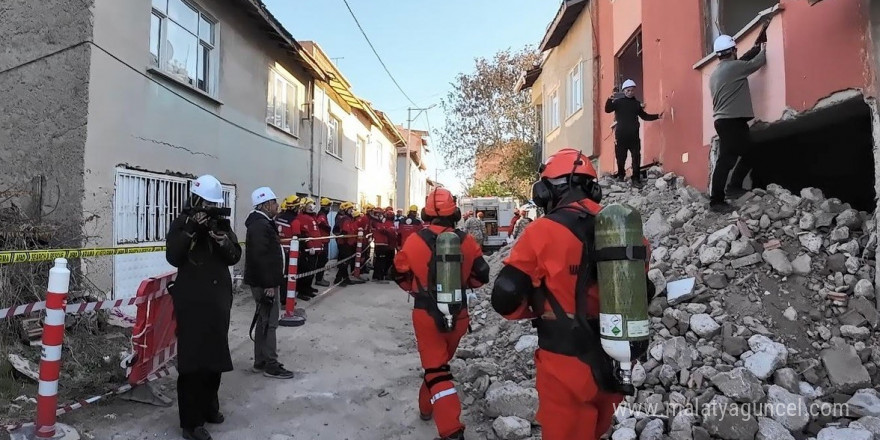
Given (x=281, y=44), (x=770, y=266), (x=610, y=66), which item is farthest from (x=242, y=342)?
(x=610, y=66)

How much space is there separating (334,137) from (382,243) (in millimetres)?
6234

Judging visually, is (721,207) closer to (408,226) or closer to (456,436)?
(456,436)

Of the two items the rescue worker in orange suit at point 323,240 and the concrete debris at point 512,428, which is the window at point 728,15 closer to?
the concrete debris at point 512,428

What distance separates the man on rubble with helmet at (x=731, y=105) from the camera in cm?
561

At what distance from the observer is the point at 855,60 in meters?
4.38

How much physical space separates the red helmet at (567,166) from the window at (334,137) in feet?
46.8

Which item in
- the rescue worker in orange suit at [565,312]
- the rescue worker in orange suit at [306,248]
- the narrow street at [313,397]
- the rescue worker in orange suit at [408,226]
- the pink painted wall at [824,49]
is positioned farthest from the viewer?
the rescue worker in orange suit at [408,226]

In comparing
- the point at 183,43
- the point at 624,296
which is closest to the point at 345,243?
the point at 183,43

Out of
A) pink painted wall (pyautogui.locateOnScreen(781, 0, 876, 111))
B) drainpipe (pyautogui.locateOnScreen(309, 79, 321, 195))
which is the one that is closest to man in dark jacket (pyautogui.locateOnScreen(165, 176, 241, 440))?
pink painted wall (pyautogui.locateOnScreen(781, 0, 876, 111))

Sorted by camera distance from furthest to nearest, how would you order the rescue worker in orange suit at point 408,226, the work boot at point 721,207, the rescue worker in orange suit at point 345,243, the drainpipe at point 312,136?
the drainpipe at point 312,136, the rescue worker in orange suit at point 408,226, the rescue worker in orange suit at point 345,243, the work boot at point 721,207

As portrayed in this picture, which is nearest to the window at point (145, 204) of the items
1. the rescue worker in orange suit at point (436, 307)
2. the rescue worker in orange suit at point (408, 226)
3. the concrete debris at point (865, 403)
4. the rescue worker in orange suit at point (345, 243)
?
the rescue worker in orange suit at point (345, 243)

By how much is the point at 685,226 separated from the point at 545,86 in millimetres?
12023

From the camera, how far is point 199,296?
368cm

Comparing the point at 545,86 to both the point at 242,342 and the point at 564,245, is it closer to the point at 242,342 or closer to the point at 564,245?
the point at 242,342
